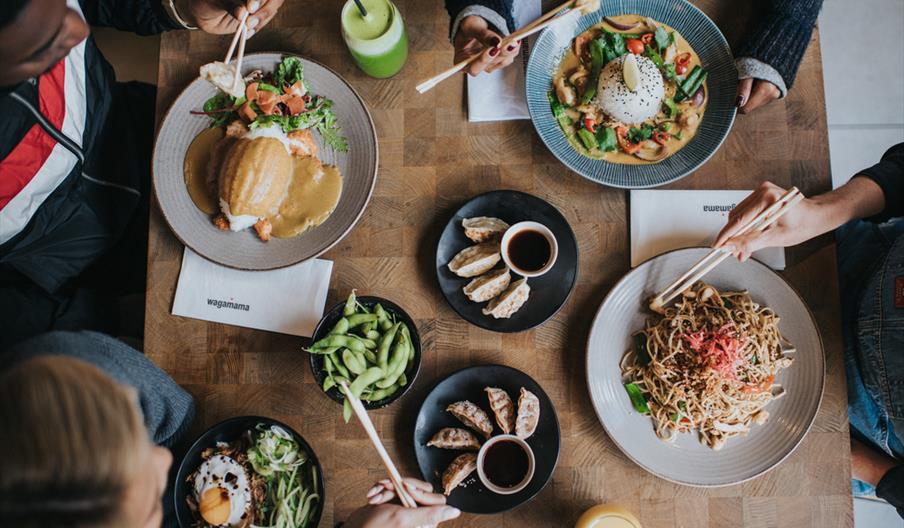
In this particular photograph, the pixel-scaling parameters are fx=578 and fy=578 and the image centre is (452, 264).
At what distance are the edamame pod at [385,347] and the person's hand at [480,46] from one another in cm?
89

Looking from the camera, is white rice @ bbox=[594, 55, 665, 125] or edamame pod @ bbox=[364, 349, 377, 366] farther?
white rice @ bbox=[594, 55, 665, 125]

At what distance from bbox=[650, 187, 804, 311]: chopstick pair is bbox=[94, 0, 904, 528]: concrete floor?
2016 millimetres

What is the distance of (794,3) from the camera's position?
1931 millimetres

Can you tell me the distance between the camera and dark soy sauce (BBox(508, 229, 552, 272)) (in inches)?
74.1

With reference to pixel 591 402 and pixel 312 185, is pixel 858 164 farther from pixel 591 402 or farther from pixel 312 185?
pixel 312 185

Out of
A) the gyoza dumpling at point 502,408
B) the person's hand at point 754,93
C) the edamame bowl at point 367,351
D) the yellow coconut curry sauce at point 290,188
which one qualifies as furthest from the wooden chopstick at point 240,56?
the person's hand at point 754,93

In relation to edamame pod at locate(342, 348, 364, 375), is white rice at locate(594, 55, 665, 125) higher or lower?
higher

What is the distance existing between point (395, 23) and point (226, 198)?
0.79 meters

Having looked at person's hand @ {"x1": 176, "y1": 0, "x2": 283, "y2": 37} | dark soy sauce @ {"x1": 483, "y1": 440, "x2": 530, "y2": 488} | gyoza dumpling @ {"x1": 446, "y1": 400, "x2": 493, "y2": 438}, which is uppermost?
person's hand @ {"x1": 176, "y1": 0, "x2": 283, "y2": 37}

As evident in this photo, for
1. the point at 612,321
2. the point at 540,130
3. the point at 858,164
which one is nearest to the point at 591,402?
the point at 612,321

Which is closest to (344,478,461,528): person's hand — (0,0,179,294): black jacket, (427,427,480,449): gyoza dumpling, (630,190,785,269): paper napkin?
(427,427,480,449): gyoza dumpling

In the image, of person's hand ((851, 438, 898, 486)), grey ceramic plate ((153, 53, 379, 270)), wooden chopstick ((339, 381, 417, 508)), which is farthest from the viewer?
person's hand ((851, 438, 898, 486))

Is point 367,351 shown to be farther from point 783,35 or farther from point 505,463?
point 783,35

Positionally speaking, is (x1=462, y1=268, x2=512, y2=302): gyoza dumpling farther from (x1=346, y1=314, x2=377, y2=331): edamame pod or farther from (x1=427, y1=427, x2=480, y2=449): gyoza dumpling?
(x1=427, y1=427, x2=480, y2=449): gyoza dumpling
